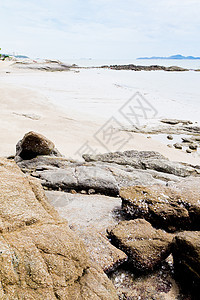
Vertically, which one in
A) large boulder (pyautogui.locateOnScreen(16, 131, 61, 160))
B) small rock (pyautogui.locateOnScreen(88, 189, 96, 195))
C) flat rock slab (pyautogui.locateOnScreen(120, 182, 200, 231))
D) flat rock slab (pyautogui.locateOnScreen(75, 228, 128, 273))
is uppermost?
large boulder (pyautogui.locateOnScreen(16, 131, 61, 160))

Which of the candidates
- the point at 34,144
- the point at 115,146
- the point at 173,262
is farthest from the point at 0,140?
the point at 173,262

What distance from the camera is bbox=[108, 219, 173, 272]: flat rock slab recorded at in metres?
3.10

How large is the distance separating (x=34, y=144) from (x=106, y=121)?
744 cm

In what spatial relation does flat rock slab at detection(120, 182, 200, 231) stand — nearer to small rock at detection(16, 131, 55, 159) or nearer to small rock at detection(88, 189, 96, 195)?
small rock at detection(88, 189, 96, 195)

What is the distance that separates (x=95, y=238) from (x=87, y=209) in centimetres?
105

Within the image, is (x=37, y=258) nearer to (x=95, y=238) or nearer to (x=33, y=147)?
(x=95, y=238)

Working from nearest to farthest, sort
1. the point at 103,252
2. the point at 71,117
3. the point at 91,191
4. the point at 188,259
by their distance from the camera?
1. the point at 188,259
2. the point at 103,252
3. the point at 91,191
4. the point at 71,117

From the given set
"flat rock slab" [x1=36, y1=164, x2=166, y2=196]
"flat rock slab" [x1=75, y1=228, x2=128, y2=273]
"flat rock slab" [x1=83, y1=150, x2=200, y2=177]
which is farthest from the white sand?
"flat rock slab" [x1=75, y1=228, x2=128, y2=273]

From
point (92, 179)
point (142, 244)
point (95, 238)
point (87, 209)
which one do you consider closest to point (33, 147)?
point (92, 179)

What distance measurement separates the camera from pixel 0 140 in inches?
339

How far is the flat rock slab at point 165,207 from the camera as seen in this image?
384cm

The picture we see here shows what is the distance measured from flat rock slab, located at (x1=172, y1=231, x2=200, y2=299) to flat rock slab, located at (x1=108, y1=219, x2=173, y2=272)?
A: 18 centimetres

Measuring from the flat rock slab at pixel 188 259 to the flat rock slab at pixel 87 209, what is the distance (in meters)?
1.13

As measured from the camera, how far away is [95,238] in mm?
3375
